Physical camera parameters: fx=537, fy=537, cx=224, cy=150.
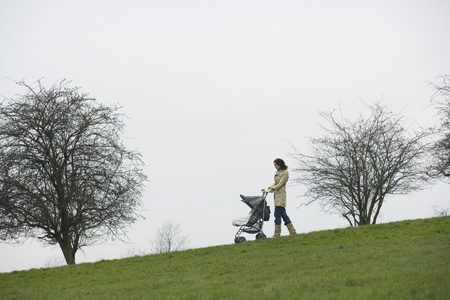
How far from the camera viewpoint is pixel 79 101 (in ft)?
75.9

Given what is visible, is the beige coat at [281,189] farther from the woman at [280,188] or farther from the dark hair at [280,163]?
the dark hair at [280,163]

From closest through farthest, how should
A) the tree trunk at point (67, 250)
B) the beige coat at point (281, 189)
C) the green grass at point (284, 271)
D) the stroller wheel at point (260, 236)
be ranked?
the green grass at point (284, 271)
the beige coat at point (281, 189)
the stroller wheel at point (260, 236)
the tree trunk at point (67, 250)

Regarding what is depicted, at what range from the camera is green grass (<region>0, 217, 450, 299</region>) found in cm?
861

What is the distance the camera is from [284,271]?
11.5 meters

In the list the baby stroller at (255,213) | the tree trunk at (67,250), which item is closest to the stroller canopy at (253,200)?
the baby stroller at (255,213)

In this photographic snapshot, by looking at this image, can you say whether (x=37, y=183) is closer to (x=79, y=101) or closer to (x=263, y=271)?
(x=79, y=101)

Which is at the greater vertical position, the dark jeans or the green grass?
the dark jeans

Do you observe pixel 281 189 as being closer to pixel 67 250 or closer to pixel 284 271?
pixel 284 271

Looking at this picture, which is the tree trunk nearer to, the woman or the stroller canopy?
the stroller canopy

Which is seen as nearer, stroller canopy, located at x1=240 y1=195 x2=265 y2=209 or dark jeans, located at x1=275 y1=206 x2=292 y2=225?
dark jeans, located at x1=275 y1=206 x2=292 y2=225

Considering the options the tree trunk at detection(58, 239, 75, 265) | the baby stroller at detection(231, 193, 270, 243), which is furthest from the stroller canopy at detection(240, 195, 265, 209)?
the tree trunk at detection(58, 239, 75, 265)

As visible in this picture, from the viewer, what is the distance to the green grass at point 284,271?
8609mm

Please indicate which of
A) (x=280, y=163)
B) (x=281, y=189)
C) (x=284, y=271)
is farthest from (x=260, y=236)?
(x=284, y=271)

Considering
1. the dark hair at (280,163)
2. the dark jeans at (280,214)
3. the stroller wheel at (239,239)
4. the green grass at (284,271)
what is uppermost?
the dark hair at (280,163)
